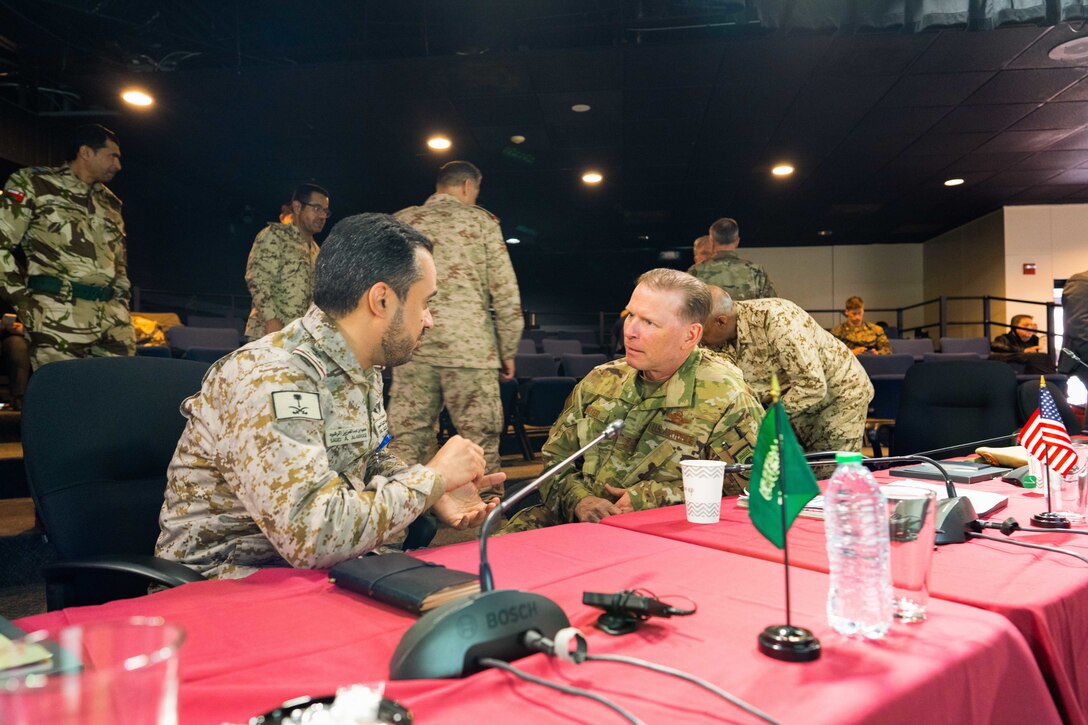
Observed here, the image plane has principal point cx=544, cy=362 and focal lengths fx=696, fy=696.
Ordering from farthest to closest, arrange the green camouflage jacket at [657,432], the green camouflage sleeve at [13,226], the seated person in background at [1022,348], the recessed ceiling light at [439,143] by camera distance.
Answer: the seated person in background at [1022,348] < the recessed ceiling light at [439,143] < the green camouflage sleeve at [13,226] < the green camouflage jacket at [657,432]

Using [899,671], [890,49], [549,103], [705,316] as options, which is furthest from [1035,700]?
[549,103]

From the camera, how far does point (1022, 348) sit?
9273mm

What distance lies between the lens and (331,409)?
1.30 m

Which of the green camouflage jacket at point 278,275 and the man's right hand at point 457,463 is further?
the green camouflage jacket at point 278,275

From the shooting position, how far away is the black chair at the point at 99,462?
1.24 metres

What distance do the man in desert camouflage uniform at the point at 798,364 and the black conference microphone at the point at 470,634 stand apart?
2.56 metres

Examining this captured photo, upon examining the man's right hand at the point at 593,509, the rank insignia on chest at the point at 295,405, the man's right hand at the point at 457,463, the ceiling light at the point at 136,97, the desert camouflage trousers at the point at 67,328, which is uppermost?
the ceiling light at the point at 136,97

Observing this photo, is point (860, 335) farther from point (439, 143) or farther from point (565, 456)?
point (565, 456)

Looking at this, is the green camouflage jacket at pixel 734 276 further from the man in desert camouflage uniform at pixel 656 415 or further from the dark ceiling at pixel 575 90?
the man in desert camouflage uniform at pixel 656 415

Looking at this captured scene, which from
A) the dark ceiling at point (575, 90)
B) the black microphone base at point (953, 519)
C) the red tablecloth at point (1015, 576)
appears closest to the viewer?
the red tablecloth at point (1015, 576)

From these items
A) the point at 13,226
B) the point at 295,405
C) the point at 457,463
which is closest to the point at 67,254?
the point at 13,226

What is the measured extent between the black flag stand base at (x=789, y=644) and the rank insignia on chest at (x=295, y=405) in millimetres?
785

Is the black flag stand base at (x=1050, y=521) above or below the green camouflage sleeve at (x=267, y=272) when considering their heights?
below

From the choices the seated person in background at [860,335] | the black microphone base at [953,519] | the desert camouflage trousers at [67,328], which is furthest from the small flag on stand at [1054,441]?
the seated person in background at [860,335]
